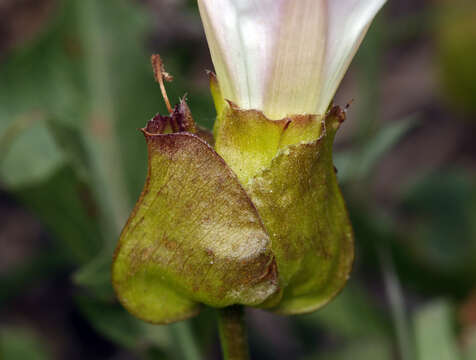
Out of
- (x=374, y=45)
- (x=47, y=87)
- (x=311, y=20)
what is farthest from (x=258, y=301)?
(x=374, y=45)

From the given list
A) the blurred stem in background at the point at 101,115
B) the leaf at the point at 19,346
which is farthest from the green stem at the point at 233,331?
the leaf at the point at 19,346

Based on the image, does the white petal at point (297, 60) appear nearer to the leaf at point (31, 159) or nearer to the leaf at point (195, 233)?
the leaf at point (195, 233)

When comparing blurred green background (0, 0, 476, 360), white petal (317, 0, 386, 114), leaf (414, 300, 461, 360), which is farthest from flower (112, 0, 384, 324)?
leaf (414, 300, 461, 360)

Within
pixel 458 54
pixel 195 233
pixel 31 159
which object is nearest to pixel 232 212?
pixel 195 233

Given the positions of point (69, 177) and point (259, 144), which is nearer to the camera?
point (259, 144)

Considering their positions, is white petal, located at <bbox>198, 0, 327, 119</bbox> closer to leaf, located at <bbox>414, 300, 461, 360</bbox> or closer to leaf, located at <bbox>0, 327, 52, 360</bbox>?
leaf, located at <bbox>414, 300, 461, 360</bbox>

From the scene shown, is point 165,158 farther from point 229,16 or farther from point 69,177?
point 69,177

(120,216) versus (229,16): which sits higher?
(229,16)
